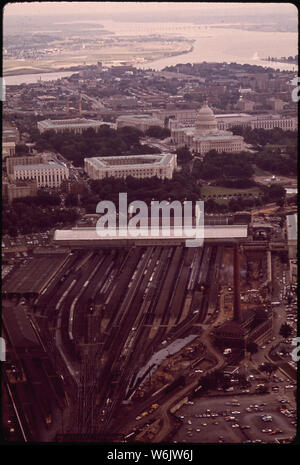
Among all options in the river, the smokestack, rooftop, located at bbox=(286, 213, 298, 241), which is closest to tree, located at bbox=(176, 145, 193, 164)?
the river

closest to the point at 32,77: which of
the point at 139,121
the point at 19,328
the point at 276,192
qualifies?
the point at 139,121

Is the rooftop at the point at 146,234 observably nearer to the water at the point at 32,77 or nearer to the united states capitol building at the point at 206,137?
the water at the point at 32,77

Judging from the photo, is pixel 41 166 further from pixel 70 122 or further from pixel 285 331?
pixel 285 331

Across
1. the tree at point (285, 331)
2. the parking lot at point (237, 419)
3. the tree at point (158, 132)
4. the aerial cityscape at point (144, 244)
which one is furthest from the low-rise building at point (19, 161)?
the parking lot at point (237, 419)

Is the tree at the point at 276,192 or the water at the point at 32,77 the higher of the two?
the water at the point at 32,77

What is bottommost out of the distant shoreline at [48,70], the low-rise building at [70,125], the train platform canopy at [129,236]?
the train platform canopy at [129,236]
